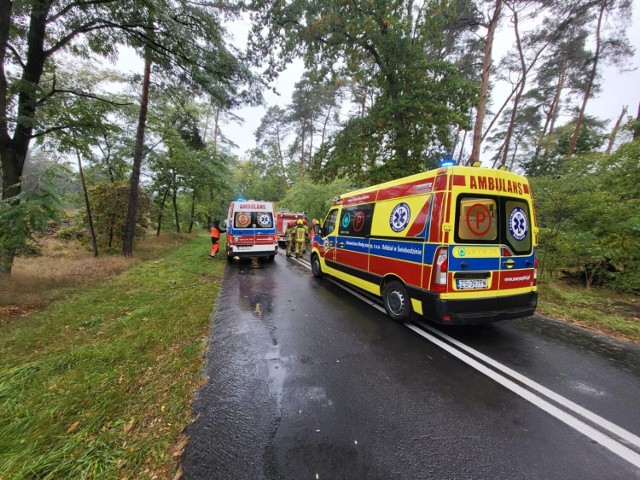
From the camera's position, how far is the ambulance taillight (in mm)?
3828

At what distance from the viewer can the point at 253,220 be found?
407 inches

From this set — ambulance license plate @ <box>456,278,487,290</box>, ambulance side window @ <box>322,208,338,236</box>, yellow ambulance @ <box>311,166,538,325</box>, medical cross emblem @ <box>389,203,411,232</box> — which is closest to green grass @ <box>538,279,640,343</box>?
yellow ambulance @ <box>311,166,538,325</box>

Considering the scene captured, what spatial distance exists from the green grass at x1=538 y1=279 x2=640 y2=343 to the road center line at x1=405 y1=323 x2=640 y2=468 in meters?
3.02

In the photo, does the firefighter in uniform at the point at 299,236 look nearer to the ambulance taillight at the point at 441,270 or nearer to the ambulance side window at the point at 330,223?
the ambulance side window at the point at 330,223

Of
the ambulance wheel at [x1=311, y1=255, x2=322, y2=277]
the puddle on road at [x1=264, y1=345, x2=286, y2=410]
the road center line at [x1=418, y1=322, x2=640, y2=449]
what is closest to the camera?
the road center line at [x1=418, y1=322, x2=640, y2=449]

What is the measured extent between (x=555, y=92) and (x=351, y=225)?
2485 centimetres

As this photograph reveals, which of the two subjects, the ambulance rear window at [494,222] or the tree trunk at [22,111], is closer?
the ambulance rear window at [494,222]

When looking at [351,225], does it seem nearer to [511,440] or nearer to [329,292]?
[329,292]

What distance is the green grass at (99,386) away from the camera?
2.00 m

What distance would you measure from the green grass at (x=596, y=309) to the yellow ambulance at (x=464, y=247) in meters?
1.71

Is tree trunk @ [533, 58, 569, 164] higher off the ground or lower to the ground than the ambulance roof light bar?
higher

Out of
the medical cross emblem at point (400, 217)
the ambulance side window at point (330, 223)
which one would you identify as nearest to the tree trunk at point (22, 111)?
the ambulance side window at point (330, 223)

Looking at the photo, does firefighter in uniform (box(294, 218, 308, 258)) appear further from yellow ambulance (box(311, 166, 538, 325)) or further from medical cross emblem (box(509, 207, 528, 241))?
medical cross emblem (box(509, 207, 528, 241))

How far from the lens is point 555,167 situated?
18.8 m
